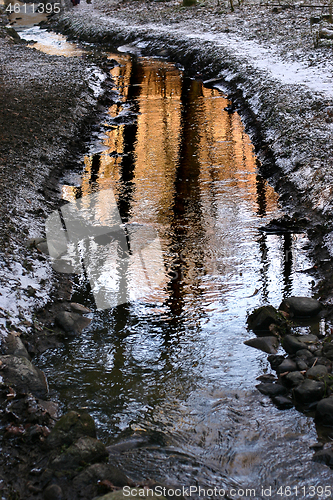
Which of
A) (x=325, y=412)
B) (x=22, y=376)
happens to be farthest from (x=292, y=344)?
(x=22, y=376)

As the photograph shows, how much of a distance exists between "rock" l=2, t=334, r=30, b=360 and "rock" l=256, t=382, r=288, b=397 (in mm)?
2093

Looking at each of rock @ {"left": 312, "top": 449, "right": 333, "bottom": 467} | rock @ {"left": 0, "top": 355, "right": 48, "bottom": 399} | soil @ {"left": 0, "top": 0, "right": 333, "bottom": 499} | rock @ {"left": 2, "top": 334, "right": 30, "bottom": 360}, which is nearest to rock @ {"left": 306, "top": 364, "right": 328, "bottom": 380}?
rock @ {"left": 312, "top": 449, "right": 333, "bottom": 467}

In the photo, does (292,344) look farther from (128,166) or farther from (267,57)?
(267,57)

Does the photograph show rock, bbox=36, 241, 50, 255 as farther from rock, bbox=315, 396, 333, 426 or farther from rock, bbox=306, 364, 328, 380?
rock, bbox=315, 396, 333, 426

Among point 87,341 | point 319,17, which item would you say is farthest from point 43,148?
point 319,17

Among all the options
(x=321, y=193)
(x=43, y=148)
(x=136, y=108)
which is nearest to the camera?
(x=321, y=193)

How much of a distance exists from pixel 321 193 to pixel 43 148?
200 inches

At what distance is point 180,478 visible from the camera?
3.03m

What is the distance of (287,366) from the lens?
3.89m

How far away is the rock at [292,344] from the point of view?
409 cm

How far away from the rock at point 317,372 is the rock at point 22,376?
2.17 m

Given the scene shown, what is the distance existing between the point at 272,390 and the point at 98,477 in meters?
1.55

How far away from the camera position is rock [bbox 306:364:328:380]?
3.67m

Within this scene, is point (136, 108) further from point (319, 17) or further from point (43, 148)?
point (319, 17)
